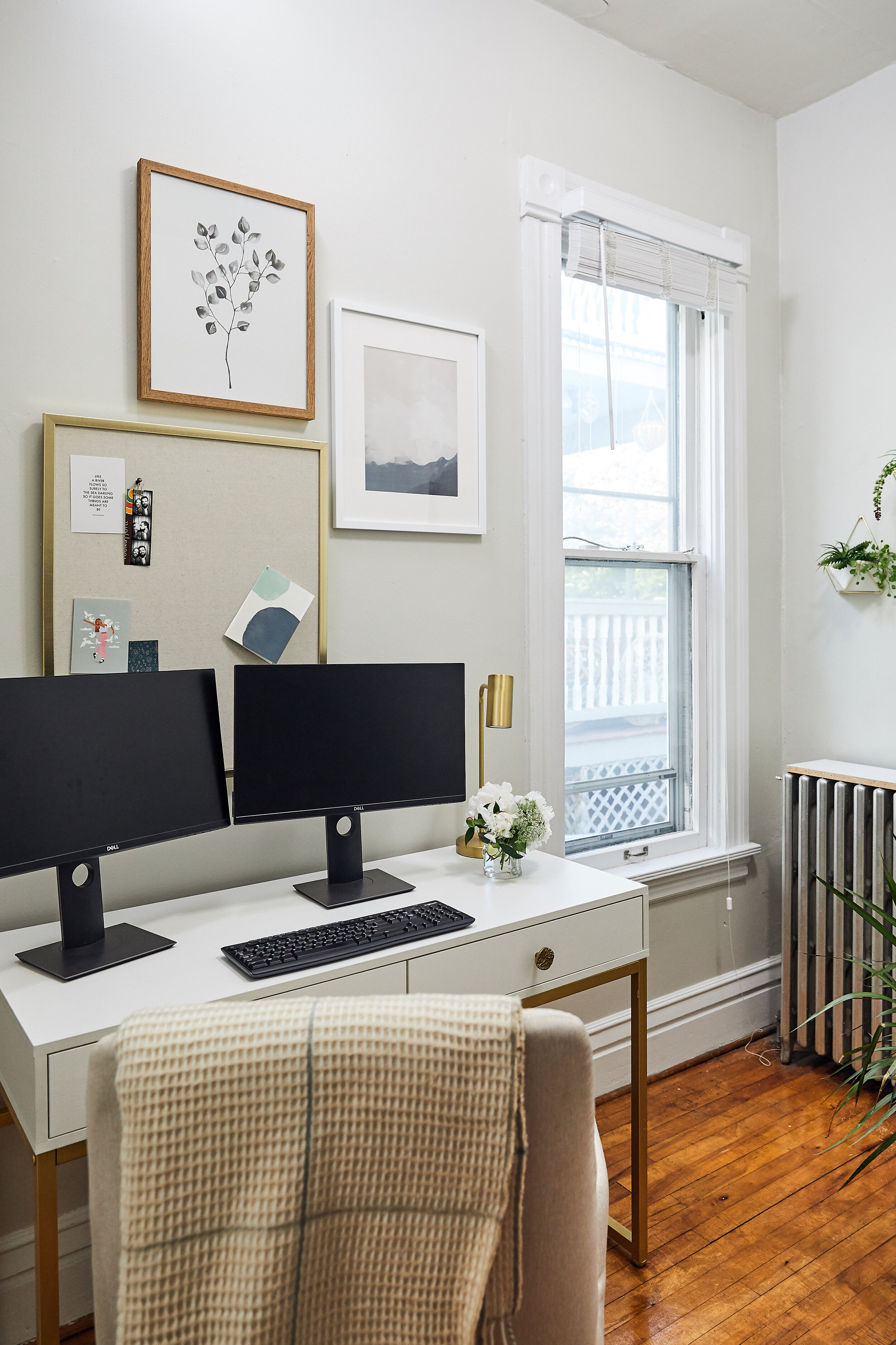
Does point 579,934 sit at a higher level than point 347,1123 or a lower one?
lower

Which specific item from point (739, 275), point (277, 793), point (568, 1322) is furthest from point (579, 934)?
point (739, 275)

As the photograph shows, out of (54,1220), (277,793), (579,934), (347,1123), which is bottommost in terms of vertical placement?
(54,1220)

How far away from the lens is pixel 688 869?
8.46 ft

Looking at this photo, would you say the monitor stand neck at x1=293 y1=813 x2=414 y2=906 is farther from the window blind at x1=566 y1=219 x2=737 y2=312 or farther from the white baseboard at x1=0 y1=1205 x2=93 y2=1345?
the window blind at x1=566 y1=219 x2=737 y2=312

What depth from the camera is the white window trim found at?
2.25 metres

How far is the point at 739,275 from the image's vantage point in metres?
2.69

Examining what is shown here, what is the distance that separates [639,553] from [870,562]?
2.32 ft

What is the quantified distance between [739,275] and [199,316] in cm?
177

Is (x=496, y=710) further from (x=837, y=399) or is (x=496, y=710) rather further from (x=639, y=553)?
(x=837, y=399)

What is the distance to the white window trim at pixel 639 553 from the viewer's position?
2248 mm

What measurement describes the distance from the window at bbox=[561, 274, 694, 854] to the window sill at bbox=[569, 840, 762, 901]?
9cm

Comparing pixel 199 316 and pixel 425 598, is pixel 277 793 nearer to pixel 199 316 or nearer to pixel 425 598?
pixel 425 598

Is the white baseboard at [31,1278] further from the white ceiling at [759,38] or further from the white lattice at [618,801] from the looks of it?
the white ceiling at [759,38]

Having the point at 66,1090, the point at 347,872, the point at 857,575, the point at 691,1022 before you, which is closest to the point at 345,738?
the point at 347,872
